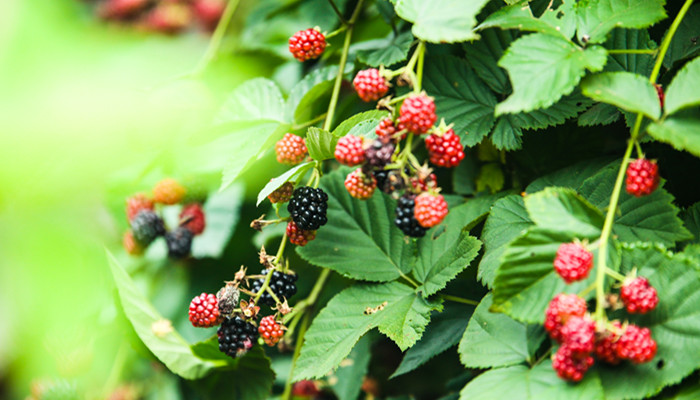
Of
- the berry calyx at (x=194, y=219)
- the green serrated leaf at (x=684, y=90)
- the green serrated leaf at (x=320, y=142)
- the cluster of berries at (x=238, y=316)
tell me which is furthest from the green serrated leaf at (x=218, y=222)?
the green serrated leaf at (x=684, y=90)

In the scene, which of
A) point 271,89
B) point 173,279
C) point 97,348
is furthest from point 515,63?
point 97,348

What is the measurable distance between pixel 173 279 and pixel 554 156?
36.0 inches

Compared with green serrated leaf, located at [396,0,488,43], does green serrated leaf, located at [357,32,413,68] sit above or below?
below

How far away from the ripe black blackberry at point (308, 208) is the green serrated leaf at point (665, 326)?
1.26ft

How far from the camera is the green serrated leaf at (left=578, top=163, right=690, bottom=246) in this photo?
0.62 metres

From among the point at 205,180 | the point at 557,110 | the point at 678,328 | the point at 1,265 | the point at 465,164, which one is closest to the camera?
the point at 678,328

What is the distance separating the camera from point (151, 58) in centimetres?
154

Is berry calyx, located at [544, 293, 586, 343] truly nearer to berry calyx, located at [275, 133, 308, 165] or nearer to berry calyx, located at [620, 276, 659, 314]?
berry calyx, located at [620, 276, 659, 314]

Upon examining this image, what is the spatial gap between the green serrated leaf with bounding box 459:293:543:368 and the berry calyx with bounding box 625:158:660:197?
0.21 metres

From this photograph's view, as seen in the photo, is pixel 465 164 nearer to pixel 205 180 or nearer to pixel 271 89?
pixel 271 89

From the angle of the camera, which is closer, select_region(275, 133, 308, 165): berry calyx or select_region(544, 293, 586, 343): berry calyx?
select_region(544, 293, 586, 343): berry calyx

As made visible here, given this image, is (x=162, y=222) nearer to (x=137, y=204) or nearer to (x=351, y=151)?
(x=137, y=204)

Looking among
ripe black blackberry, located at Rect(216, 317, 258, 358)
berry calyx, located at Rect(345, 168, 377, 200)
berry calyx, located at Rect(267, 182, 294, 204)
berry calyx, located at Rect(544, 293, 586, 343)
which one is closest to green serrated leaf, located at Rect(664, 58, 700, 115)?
berry calyx, located at Rect(544, 293, 586, 343)

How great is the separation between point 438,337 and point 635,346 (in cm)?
34
